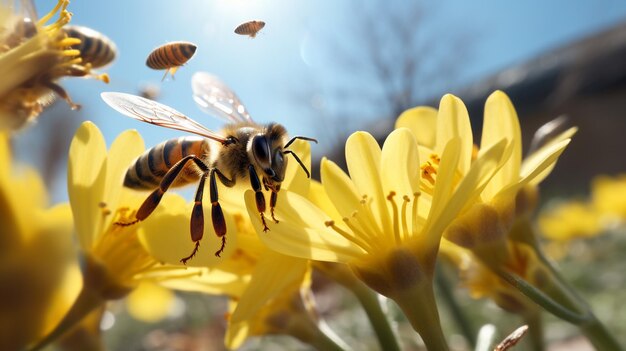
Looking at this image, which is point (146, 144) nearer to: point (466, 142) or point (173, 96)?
point (173, 96)

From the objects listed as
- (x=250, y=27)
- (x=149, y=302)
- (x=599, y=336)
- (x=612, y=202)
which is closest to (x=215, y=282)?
(x=250, y=27)

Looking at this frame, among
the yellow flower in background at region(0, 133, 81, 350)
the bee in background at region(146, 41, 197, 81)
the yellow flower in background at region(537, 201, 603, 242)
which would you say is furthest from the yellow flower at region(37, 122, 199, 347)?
the yellow flower in background at region(537, 201, 603, 242)

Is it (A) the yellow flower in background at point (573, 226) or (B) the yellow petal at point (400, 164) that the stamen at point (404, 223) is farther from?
(A) the yellow flower in background at point (573, 226)

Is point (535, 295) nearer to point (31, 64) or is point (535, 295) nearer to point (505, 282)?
point (505, 282)

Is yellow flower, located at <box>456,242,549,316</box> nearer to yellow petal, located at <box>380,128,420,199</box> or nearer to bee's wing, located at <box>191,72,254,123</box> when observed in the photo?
yellow petal, located at <box>380,128,420,199</box>

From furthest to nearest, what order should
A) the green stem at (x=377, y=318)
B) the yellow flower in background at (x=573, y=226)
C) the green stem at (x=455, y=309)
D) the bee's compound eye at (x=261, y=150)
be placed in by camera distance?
the yellow flower in background at (x=573, y=226) → the green stem at (x=455, y=309) → the bee's compound eye at (x=261, y=150) → the green stem at (x=377, y=318)

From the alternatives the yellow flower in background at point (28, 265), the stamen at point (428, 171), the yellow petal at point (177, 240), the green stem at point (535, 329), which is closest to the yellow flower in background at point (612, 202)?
the green stem at point (535, 329)
